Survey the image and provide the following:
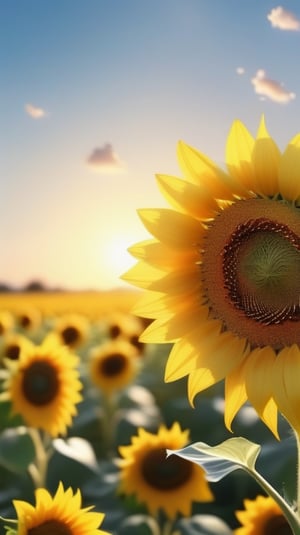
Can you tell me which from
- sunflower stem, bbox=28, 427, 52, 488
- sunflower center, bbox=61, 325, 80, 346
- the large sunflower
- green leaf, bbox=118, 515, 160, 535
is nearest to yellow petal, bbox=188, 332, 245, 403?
the large sunflower

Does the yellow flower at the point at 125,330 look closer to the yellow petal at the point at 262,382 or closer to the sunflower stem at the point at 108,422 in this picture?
the sunflower stem at the point at 108,422

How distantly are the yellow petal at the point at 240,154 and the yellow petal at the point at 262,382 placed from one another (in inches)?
15.8

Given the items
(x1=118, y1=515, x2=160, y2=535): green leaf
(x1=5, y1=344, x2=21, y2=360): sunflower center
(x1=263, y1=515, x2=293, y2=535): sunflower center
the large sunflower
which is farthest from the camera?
(x1=5, y1=344, x2=21, y2=360): sunflower center

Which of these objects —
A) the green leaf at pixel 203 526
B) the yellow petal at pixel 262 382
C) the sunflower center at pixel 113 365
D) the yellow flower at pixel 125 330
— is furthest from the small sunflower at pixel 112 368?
the yellow petal at pixel 262 382

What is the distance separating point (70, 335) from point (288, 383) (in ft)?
20.4

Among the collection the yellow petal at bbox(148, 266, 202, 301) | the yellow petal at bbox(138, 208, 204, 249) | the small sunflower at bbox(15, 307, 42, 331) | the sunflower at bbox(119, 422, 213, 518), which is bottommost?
the sunflower at bbox(119, 422, 213, 518)

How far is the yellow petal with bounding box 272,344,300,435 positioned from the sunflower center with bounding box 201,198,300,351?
0.04m

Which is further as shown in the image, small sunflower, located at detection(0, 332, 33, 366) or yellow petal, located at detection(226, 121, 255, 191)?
small sunflower, located at detection(0, 332, 33, 366)

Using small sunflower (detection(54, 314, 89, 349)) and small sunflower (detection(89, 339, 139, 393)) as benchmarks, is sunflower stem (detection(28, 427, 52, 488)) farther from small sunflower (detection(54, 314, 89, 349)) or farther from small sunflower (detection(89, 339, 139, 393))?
small sunflower (detection(54, 314, 89, 349))

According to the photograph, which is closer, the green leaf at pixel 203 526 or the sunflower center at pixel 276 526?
the sunflower center at pixel 276 526

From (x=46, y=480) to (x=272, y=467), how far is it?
1.25 metres

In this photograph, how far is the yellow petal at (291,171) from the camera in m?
1.88

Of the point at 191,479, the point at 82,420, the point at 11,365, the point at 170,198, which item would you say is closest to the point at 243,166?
the point at 170,198

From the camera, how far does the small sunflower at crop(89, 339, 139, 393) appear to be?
5.95 m
